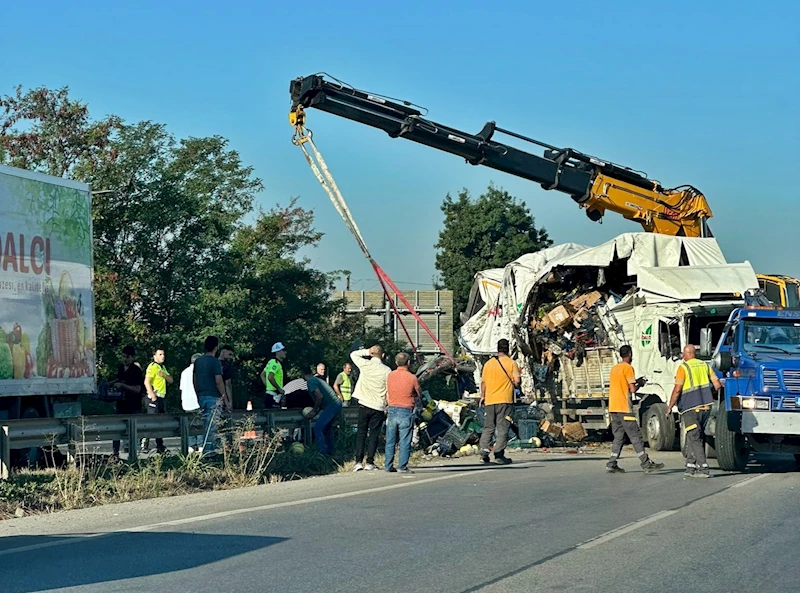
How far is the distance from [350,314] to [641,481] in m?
28.0

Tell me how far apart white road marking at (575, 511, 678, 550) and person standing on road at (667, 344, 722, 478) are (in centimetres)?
458

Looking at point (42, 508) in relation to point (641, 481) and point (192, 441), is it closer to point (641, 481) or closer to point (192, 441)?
point (192, 441)

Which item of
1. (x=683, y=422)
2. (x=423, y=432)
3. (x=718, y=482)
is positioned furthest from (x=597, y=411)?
(x=718, y=482)

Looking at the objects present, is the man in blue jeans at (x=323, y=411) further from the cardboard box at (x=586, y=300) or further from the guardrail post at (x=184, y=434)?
the cardboard box at (x=586, y=300)

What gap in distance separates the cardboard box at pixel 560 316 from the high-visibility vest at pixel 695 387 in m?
7.03

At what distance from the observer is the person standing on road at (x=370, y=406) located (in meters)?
16.5

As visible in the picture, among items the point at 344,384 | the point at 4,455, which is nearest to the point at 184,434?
the point at 4,455

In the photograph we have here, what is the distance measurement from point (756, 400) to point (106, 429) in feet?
28.9

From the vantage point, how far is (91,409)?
26359 mm

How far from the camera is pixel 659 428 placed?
20.7 metres

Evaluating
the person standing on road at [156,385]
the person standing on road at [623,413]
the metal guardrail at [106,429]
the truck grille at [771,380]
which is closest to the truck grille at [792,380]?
the truck grille at [771,380]

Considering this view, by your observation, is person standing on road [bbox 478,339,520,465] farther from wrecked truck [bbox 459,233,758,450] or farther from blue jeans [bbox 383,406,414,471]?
wrecked truck [bbox 459,233,758,450]

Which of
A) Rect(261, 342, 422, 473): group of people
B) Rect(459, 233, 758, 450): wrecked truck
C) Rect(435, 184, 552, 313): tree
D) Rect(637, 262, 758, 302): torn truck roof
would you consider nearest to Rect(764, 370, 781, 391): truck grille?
Rect(459, 233, 758, 450): wrecked truck

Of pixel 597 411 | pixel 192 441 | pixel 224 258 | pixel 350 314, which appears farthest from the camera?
pixel 350 314
